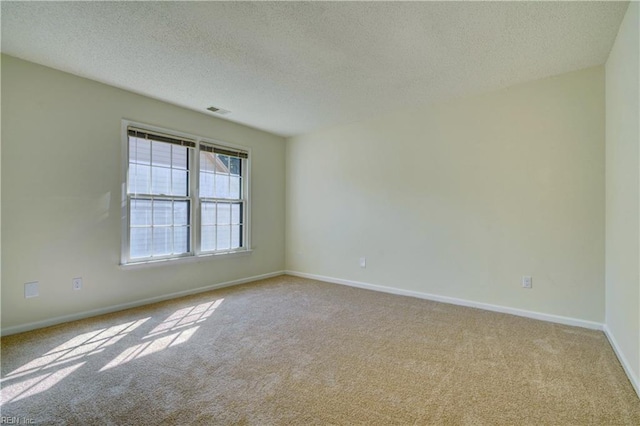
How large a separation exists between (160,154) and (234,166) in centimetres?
114

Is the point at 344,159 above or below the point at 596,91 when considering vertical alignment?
below

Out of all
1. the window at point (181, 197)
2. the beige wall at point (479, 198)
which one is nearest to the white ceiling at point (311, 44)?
the beige wall at point (479, 198)

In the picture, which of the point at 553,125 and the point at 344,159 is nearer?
the point at 553,125

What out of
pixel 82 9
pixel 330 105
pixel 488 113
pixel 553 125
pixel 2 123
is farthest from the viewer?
pixel 330 105

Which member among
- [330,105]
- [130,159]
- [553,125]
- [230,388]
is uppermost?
[330,105]

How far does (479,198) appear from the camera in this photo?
11.2 feet

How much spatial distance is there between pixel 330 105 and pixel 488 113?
184 cm

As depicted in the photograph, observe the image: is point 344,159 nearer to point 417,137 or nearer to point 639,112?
point 417,137

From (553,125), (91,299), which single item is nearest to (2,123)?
(91,299)

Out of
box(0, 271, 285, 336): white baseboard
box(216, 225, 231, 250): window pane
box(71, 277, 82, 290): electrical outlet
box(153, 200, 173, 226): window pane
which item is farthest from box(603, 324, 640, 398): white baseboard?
box(71, 277, 82, 290): electrical outlet

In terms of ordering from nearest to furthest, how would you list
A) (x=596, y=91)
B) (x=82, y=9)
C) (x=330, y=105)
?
1. (x=82, y=9)
2. (x=596, y=91)
3. (x=330, y=105)

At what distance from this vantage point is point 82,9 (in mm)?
2027

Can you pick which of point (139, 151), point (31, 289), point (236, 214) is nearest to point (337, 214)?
point (236, 214)

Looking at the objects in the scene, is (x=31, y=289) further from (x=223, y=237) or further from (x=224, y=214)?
(x=224, y=214)
